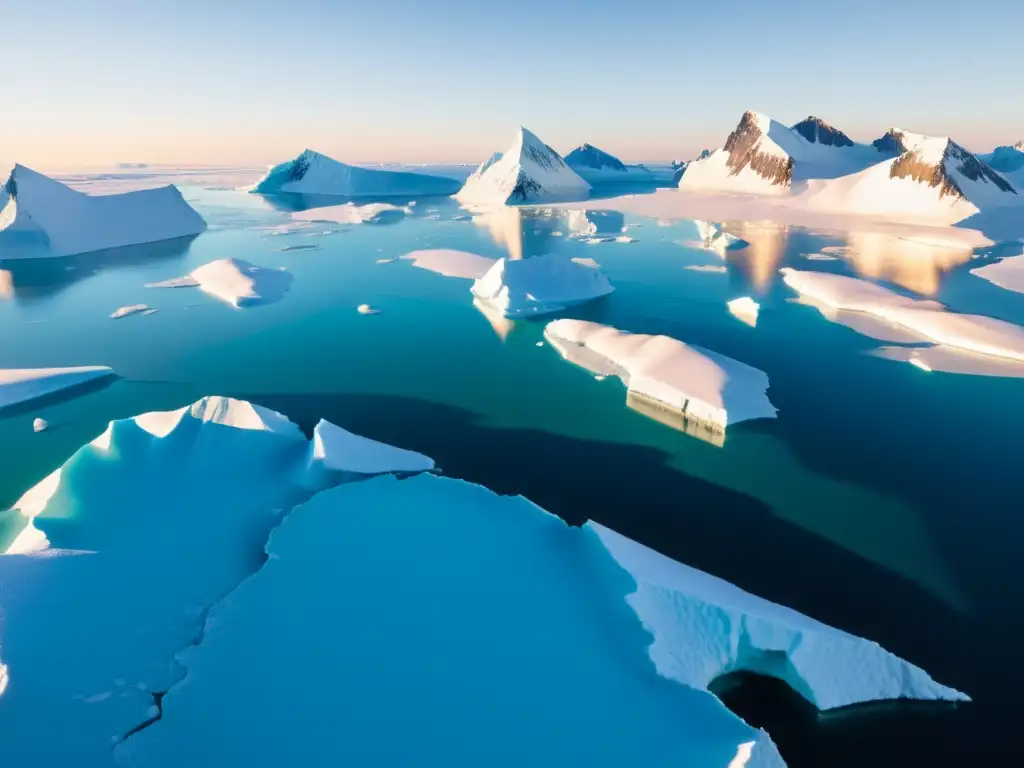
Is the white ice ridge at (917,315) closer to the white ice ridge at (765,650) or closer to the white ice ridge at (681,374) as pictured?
the white ice ridge at (681,374)

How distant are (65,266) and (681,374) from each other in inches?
1150

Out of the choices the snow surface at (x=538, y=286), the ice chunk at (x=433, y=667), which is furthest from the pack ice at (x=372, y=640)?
the snow surface at (x=538, y=286)

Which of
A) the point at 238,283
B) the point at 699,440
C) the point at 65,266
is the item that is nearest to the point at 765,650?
the point at 699,440

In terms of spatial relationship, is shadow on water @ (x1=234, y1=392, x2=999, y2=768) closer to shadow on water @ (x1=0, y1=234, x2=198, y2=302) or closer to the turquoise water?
the turquoise water

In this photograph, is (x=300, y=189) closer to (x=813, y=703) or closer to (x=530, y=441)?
(x=530, y=441)

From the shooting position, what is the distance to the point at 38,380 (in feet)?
38.7

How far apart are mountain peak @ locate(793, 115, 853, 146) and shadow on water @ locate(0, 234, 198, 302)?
2687 inches

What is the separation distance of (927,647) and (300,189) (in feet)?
250

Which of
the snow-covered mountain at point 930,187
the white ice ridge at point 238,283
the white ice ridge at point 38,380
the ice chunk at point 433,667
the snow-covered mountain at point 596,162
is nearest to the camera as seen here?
the ice chunk at point 433,667

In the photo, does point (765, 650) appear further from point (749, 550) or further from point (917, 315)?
point (917, 315)

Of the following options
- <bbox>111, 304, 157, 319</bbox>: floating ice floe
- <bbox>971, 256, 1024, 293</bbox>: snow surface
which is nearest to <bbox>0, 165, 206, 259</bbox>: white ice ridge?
<bbox>111, 304, 157, 319</bbox>: floating ice floe

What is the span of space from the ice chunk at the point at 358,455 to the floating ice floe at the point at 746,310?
11.5 metres

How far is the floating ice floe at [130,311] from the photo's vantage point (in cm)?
1752

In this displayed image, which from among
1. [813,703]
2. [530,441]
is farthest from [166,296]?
[813,703]
